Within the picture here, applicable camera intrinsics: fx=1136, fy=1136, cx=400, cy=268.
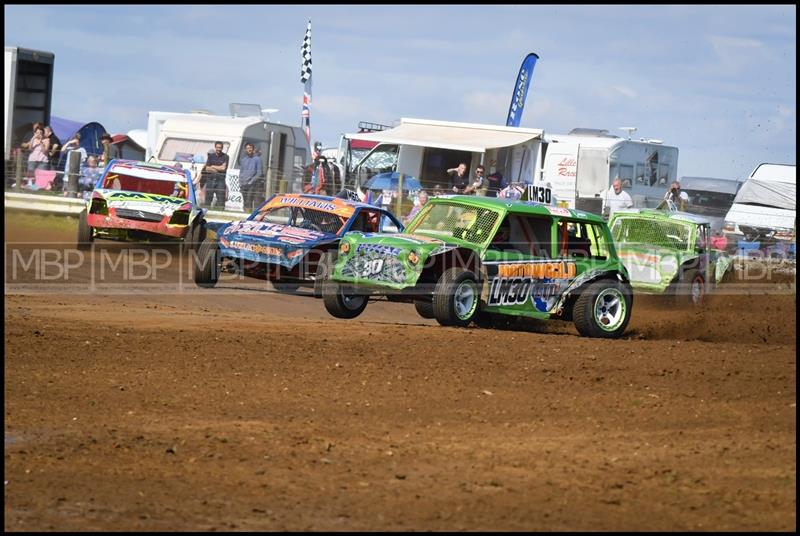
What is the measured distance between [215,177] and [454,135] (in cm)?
583

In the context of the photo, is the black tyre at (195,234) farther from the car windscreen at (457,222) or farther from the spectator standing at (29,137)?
the spectator standing at (29,137)

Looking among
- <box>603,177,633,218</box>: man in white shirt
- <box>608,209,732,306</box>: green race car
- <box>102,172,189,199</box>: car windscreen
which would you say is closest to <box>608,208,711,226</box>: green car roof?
<box>608,209,732,306</box>: green race car

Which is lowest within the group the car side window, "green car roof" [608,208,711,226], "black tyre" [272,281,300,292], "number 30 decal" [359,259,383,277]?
"black tyre" [272,281,300,292]

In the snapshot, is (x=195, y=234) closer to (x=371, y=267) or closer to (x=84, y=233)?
(x=84, y=233)

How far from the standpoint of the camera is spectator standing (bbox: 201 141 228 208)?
897 inches

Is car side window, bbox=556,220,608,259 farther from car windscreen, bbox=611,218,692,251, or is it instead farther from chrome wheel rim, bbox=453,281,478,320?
car windscreen, bbox=611,218,692,251

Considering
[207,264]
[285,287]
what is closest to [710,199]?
[285,287]

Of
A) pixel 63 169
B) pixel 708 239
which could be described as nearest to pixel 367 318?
pixel 708 239

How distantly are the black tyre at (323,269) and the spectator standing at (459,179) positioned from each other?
8.55 metres

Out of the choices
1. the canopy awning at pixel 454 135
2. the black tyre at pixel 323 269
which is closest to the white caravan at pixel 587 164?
the canopy awning at pixel 454 135

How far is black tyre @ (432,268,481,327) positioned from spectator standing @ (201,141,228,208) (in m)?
11.6

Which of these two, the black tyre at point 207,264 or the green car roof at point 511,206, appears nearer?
the green car roof at point 511,206

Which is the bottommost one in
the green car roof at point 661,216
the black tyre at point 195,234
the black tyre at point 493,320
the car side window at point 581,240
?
the black tyre at point 493,320

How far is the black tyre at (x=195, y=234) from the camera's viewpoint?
18.6 metres
